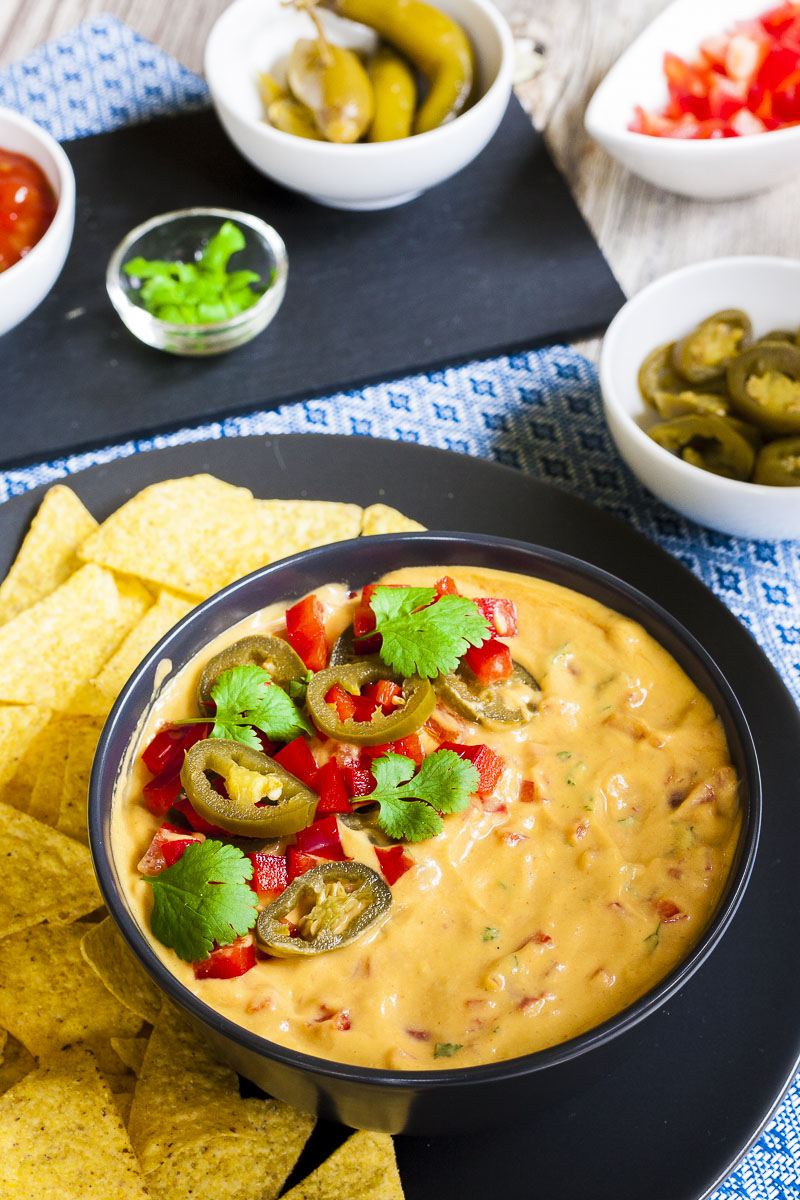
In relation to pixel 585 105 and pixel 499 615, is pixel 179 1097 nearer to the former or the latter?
pixel 499 615

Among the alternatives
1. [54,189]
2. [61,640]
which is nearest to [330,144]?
[54,189]

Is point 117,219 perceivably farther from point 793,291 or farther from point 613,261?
point 793,291

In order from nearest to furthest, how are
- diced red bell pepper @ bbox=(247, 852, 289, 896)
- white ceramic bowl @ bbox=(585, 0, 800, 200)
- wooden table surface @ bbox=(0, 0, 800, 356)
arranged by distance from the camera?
diced red bell pepper @ bbox=(247, 852, 289, 896)
white ceramic bowl @ bbox=(585, 0, 800, 200)
wooden table surface @ bbox=(0, 0, 800, 356)

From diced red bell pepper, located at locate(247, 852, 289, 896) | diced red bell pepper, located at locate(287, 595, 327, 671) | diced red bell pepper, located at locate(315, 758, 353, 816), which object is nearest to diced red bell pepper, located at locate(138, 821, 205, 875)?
diced red bell pepper, located at locate(247, 852, 289, 896)

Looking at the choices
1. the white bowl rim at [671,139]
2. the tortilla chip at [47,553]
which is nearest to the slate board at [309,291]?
the white bowl rim at [671,139]

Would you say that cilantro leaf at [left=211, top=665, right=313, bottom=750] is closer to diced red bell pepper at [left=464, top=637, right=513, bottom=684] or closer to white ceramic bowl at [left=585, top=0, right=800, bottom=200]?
diced red bell pepper at [left=464, top=637, right=513, bottom=684]

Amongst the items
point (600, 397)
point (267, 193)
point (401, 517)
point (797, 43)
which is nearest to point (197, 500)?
point (401, 517)

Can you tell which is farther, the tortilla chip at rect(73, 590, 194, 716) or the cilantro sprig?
the tortilla chip at rect(73, 590, 194, 716)
